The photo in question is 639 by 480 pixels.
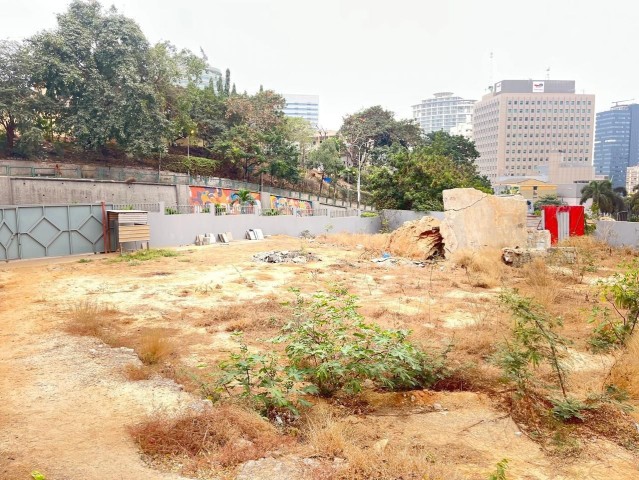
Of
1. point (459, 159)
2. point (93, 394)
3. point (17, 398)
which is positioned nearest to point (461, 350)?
point (93, 394)

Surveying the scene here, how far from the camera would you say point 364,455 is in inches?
161

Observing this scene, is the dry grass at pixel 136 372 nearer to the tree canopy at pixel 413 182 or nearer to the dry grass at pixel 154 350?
the dry grass at pixel 154 350

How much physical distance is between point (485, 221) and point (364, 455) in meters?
15.7

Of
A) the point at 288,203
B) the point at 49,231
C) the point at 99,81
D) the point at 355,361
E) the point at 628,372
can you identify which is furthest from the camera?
the point at 288,203

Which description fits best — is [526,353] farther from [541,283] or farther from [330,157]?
[330,157]

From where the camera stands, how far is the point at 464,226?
18.4m

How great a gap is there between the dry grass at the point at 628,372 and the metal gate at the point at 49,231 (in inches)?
748

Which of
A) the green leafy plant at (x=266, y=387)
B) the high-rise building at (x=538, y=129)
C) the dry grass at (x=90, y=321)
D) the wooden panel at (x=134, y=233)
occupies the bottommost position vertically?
the dry grass at (x=90, y=321)

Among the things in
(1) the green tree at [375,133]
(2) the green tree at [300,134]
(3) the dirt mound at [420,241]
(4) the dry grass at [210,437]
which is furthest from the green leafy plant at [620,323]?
(1) the green tree at [375,133]

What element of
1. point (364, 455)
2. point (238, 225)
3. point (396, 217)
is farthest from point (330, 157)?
point (364, 455)

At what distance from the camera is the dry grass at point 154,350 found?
6927mm

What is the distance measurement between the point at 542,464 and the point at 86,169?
31056mm

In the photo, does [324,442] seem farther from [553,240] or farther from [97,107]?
[97,107]

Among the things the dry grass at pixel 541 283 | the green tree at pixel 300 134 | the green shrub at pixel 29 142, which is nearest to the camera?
the dry grass at pixel 541 283
